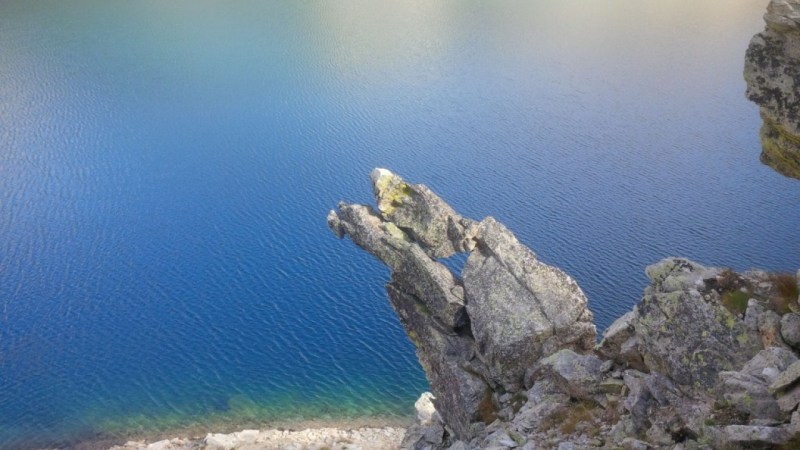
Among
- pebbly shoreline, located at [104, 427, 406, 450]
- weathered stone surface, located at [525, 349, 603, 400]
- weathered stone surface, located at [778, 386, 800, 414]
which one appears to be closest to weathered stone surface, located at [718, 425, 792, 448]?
weathered stone surface, located at [778, 386, 800, 414]

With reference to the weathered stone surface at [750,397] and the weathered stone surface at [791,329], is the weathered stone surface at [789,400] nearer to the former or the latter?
the weathered stone surface at [750,397]

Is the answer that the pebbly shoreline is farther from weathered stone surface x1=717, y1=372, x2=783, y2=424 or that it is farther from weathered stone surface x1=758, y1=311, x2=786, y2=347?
weathered stone surface x1=717, y1=372, x2=783, y2=424

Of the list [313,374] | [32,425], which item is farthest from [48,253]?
[313,374]

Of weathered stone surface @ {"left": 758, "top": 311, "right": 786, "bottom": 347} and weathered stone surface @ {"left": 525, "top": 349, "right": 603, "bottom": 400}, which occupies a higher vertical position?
weathered stone surface @ {"left": 758, "top": 311, "right": 786, "bottom": 347}

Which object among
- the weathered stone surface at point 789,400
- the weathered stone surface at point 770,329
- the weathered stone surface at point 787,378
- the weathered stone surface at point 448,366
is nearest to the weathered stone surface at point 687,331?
the weathered stone surface at point 770,329

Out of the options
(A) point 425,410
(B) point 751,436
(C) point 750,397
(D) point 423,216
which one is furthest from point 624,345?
(A) point 425,410

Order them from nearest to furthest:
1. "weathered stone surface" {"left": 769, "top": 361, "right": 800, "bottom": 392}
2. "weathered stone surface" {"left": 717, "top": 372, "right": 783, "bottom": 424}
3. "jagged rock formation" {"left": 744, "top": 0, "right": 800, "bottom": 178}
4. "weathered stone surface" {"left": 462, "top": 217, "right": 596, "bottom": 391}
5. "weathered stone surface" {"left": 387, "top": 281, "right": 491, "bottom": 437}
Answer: "weathered stone surface" {"left": 769, "top": 361, "right": 800, "bottom": 392}, "weathered stone surface" {"left": 717, "top": 372, "right": 783, "bottom": 424}, "jagged rock formation" {"left": 744, "top": 0, "right": 800, "bottom": 178}, "weathered stone surface" {"left": 462, "top": 217, "right": 596, "bottom": 391}, "weathered stone surface" {"left": 387, "top": 281, "right": 491, "bottom": 437}
